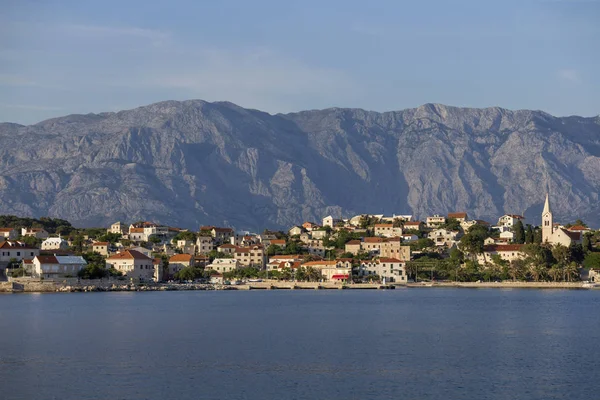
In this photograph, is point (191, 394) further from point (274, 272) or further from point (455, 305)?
point (274, 272)

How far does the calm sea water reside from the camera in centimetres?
4166

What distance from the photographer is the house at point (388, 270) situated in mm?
140125

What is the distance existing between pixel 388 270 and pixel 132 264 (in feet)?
110

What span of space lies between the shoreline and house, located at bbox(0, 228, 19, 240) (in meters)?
37.9

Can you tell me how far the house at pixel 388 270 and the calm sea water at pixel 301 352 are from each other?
51.4 meters

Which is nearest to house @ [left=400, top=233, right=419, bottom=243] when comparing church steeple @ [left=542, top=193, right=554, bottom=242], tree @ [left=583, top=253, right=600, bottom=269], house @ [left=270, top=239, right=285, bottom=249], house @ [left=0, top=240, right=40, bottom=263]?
A: house @ [left=270, top=239, right=285, bottom=249]

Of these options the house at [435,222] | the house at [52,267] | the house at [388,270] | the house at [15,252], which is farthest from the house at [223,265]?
the house at [435,222]

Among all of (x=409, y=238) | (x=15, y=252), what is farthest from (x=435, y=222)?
(x=15, y=252)

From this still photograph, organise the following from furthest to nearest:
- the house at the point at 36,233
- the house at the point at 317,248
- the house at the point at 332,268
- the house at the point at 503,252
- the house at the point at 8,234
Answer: the house at the point at 317,248 → the house at the point at 36,233 → the house at the point at 8,234 → the house at the point at 503,252 → the house at the point at 332,268

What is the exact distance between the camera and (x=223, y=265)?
149m

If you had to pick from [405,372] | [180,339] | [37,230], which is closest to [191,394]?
[405,372]

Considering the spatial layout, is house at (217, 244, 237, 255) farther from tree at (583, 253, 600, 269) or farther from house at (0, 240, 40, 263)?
tree at (583, 253, 600, 269)

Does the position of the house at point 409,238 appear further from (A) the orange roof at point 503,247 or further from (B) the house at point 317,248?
(A) the orange roof at point 503,247

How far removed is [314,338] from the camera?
5978 cm
